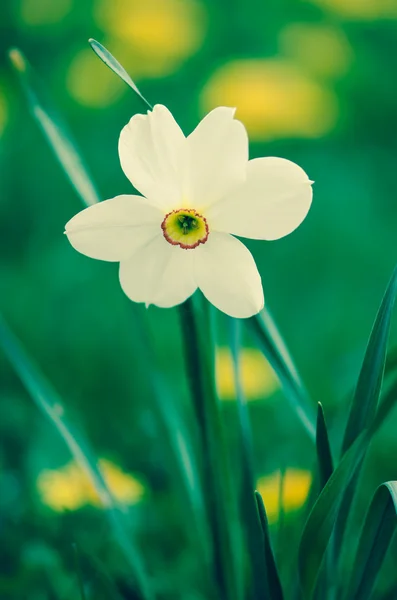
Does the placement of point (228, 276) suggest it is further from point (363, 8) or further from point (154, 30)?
point (363, 8)

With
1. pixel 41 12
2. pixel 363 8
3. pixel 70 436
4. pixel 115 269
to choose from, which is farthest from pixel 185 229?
pixel 363 8

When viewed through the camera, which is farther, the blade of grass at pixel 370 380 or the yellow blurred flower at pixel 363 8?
the yellow blurred flower at pixel 363 8

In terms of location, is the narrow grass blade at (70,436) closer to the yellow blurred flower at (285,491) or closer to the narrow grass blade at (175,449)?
the narrow grass blade at (175,449)

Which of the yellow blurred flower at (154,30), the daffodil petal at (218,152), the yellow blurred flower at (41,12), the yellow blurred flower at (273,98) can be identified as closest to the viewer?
the daffodil petal at (218,152)

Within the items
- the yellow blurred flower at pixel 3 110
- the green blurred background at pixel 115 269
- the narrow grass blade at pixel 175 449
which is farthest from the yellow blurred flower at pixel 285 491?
the yellow blurred flower at pixel 3 110

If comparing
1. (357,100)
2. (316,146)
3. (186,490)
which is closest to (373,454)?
(186,490)

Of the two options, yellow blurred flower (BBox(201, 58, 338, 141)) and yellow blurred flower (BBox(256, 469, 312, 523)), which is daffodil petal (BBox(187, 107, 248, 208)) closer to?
yellow blurred flower (BBox(256, 469, 312, 523))
